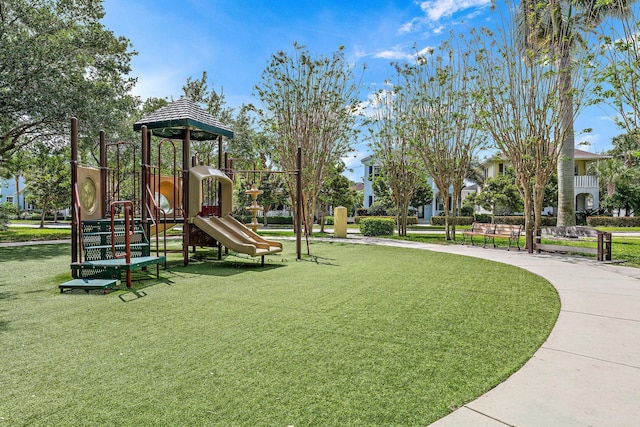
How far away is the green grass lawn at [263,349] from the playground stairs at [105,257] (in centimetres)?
31

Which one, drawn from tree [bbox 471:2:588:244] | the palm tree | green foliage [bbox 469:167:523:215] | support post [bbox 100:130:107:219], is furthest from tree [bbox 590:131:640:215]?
support post [bbox 100:130:107:219]

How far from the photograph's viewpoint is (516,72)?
1427 centimetres

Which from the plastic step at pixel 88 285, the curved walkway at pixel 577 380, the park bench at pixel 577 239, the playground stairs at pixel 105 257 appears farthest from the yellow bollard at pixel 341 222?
the curved walkway at pixel 577 380

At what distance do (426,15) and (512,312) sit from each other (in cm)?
1263

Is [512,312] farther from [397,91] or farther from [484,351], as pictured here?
[397,91]

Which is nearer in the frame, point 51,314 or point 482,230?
point 51,314

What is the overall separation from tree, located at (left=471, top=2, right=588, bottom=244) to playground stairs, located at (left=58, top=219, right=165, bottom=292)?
11978 millimetres

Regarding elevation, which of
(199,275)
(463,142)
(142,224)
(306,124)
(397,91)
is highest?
(397,91)

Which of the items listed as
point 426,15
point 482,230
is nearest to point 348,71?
point 426,15

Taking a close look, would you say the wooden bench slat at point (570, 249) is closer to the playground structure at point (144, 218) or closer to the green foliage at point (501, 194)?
the playground structure at point (144, 218)

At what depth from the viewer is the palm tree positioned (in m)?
13.3

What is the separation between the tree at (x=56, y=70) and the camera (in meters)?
13.6

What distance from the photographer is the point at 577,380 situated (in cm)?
312

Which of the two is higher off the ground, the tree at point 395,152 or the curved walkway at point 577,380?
the tree at point 395,152
